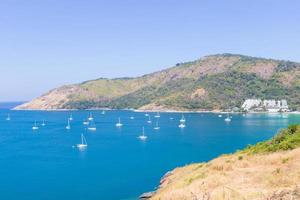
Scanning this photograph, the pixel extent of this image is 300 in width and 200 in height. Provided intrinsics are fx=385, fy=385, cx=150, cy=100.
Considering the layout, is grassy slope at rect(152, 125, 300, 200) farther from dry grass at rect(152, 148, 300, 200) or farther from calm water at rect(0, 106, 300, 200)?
calm water at rect(0, 106, 300, 200)

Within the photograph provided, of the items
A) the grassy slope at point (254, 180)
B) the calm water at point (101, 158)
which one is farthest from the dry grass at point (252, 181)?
the calm water at point (101, 158)

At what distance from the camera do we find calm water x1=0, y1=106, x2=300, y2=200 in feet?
210

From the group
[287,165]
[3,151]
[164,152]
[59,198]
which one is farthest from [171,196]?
[3,151]

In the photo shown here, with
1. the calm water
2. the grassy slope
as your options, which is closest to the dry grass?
the grassy slope

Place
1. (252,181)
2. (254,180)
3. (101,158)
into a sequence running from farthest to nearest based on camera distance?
(101,158), (254,180), (252,181)

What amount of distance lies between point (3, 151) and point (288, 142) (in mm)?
88939

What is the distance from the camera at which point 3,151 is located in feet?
362

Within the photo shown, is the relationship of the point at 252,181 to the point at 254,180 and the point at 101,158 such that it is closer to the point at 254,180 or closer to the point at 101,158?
the point at 254,180

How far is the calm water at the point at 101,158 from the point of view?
64.0m

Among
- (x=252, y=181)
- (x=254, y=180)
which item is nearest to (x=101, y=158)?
(x=254, y=180)

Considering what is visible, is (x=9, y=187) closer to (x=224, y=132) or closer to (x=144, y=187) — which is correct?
(x=144, y=187)

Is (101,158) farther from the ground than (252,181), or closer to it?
closer to it

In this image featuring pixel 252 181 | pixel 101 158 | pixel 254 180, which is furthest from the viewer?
pixel 101 158

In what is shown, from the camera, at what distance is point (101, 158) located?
3767 inches
